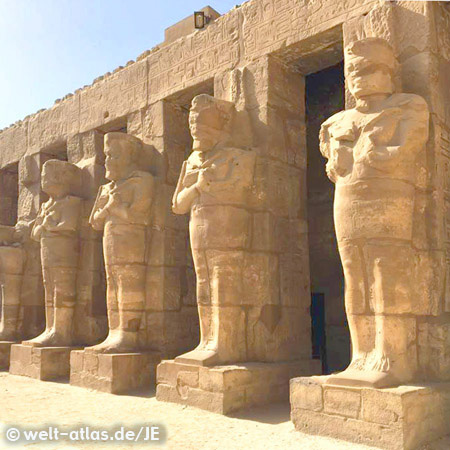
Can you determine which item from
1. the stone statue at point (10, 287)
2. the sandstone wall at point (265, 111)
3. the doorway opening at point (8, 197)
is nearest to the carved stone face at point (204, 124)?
the sandstone wall at point (265, 111)

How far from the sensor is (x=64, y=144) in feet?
31.3

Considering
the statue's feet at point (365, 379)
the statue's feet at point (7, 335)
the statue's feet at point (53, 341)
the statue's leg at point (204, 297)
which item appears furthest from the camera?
the statue's feet at point (7, 335)

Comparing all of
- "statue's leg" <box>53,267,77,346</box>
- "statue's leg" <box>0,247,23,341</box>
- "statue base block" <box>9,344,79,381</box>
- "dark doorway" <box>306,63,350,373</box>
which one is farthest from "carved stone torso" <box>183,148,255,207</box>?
"statue's leg" <box>0,247,23,341</box>

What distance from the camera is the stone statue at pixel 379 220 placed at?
4500 millimetres

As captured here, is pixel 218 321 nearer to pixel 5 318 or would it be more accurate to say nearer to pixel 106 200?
pixel 106 200

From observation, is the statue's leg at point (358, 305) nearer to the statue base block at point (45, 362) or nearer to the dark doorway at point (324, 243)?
the dark doorway at point (324, 243)

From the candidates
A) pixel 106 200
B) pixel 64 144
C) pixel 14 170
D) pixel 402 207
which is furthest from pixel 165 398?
pixel 14 170

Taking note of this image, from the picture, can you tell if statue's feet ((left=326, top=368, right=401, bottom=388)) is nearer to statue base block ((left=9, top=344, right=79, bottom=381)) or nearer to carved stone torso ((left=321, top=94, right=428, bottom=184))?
carved stone torso ((left=321, top=94, right=428, bottom=184))

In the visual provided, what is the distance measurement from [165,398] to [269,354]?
3.76 feet

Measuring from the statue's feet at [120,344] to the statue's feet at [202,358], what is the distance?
132 centimetres

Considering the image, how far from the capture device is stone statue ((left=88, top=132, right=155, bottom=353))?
276 inches

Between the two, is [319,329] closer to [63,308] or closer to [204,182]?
[204,182]

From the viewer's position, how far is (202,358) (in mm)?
5621

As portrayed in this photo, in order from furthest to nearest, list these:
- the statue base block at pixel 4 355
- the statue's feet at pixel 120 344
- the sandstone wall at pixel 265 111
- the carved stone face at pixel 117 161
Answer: the statue base block at pixel 4 355 → the carved stone face at pixel 117 161 → the statue's feet at pixel 120 344 → the sandstone wall at pixel 265 111
